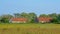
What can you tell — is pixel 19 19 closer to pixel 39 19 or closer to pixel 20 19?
pixel 20 19

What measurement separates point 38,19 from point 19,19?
6621 mm

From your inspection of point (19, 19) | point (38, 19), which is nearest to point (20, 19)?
point (19, 19)

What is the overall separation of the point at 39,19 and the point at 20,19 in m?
6.55

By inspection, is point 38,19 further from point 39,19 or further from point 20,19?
point 20,19

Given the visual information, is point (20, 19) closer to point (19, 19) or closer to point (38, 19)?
point (19, 19)

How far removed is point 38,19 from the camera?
64.4m

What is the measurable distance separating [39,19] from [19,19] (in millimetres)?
6905

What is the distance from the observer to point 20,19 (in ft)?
209

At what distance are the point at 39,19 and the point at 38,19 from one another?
0.70 meters

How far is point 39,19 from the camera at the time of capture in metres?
63.8

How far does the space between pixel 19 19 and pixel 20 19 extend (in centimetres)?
42

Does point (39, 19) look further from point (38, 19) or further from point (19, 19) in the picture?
point (19, 19)

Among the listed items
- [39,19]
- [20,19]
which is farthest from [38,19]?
[20,19]
